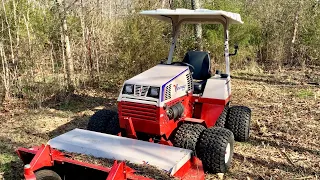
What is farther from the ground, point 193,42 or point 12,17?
point 12,17

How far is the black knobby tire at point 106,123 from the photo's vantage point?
4473 mm

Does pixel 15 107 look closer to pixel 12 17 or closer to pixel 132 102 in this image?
pixel 12 17

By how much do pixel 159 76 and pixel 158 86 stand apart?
0.39 meters

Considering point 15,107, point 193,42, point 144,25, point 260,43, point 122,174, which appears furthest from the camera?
point 260,43

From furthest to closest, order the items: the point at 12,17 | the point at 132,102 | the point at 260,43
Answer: the point at 260,43, the point at 12,17, the point at 132,102

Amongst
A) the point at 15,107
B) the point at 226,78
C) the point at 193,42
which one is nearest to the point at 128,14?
the point at 193,42

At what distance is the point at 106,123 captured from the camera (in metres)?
4.57

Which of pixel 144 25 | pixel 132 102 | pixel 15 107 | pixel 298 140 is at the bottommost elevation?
pixel 298 140

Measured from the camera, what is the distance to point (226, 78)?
15.8ft

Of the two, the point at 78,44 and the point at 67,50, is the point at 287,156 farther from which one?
the point at 78,44

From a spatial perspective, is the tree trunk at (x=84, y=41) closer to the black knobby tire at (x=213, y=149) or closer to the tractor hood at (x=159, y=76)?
the tractor hood at (x=159, y=76)

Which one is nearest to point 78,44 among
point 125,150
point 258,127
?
point 258,127

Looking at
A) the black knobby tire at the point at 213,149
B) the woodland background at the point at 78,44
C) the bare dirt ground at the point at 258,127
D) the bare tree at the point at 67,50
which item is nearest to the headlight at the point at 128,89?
the black knobby tire at the point at 213,149

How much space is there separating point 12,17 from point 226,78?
506cm
